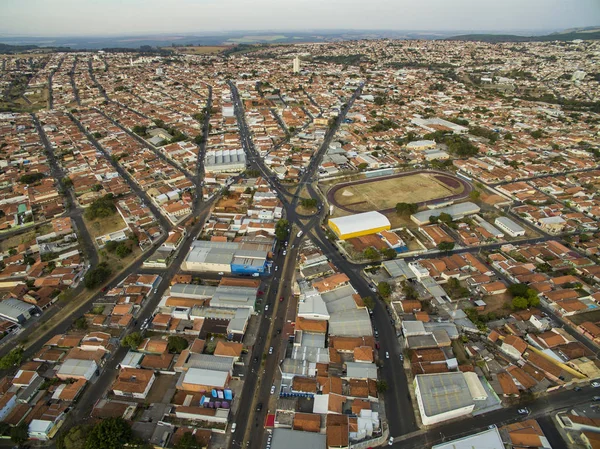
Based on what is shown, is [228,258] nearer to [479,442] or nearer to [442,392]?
[442,392]

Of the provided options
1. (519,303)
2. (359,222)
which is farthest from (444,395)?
(359,222)

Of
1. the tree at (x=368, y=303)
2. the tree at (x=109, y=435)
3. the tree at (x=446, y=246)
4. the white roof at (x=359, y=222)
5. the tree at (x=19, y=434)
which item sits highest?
the white roof at (x=359, y=222)

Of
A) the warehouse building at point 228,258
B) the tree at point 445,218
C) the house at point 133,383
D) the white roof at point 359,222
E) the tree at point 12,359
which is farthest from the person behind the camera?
the tree at point 445,218

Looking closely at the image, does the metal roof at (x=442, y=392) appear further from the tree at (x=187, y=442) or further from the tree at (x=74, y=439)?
the tree at (x=74, y=439)

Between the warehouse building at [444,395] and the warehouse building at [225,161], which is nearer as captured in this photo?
the warehouse building at [444,395]

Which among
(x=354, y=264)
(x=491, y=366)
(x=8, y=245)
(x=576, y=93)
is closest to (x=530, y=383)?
(x=491, y=366)

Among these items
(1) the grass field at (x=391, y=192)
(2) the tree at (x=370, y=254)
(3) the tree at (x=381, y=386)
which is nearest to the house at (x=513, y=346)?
(3) the tree at (x=381, y=386)

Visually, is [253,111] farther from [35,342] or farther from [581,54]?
[581,54]
